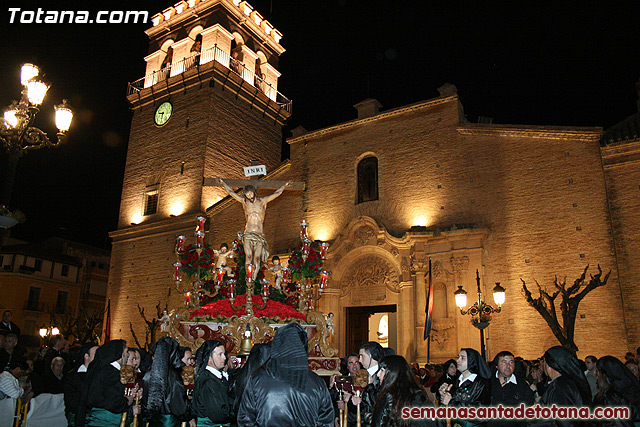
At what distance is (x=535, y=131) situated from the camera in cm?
1841

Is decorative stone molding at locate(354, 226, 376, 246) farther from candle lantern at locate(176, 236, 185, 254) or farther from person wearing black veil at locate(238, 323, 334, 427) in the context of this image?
person wearing black veil at locate(238, 323, 334, 427)

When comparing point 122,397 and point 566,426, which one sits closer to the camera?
point 566,426

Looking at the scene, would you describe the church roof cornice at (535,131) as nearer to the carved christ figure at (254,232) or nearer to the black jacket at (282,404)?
the carved christ figure at (254,232)

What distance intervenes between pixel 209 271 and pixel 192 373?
7.07 meters

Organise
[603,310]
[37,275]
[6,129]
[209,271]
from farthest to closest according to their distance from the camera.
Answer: [37,275] < [603,310] < [209,271] < [6,129]

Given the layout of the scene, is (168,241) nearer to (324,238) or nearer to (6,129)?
(324,238)

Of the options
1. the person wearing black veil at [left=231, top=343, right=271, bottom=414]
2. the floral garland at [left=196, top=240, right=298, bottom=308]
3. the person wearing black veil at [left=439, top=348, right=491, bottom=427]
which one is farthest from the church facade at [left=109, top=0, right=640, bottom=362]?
the person wearing black veil at [left=231, top=343, right=271, bottom=414]

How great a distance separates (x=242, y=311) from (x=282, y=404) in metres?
7.64

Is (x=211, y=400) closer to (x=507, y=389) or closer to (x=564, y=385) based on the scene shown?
(x=507, y=389)

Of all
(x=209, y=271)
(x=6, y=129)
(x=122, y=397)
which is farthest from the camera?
(x=209, y=271)

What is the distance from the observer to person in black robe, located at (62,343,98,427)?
248 inches

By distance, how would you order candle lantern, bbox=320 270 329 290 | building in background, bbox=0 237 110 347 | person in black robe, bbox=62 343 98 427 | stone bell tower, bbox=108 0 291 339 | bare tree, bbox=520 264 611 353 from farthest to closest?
building in background, bbox=0 237 110 347
stone bell tower, bbox=108 0 291 339
bare tree, bbox=520 264 611 353
candle lantern, bbox=320 270 329 290
person in black robe, bbox=62 343 98 427

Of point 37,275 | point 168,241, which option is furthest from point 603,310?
point 37,275

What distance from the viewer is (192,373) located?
5.98 meters
